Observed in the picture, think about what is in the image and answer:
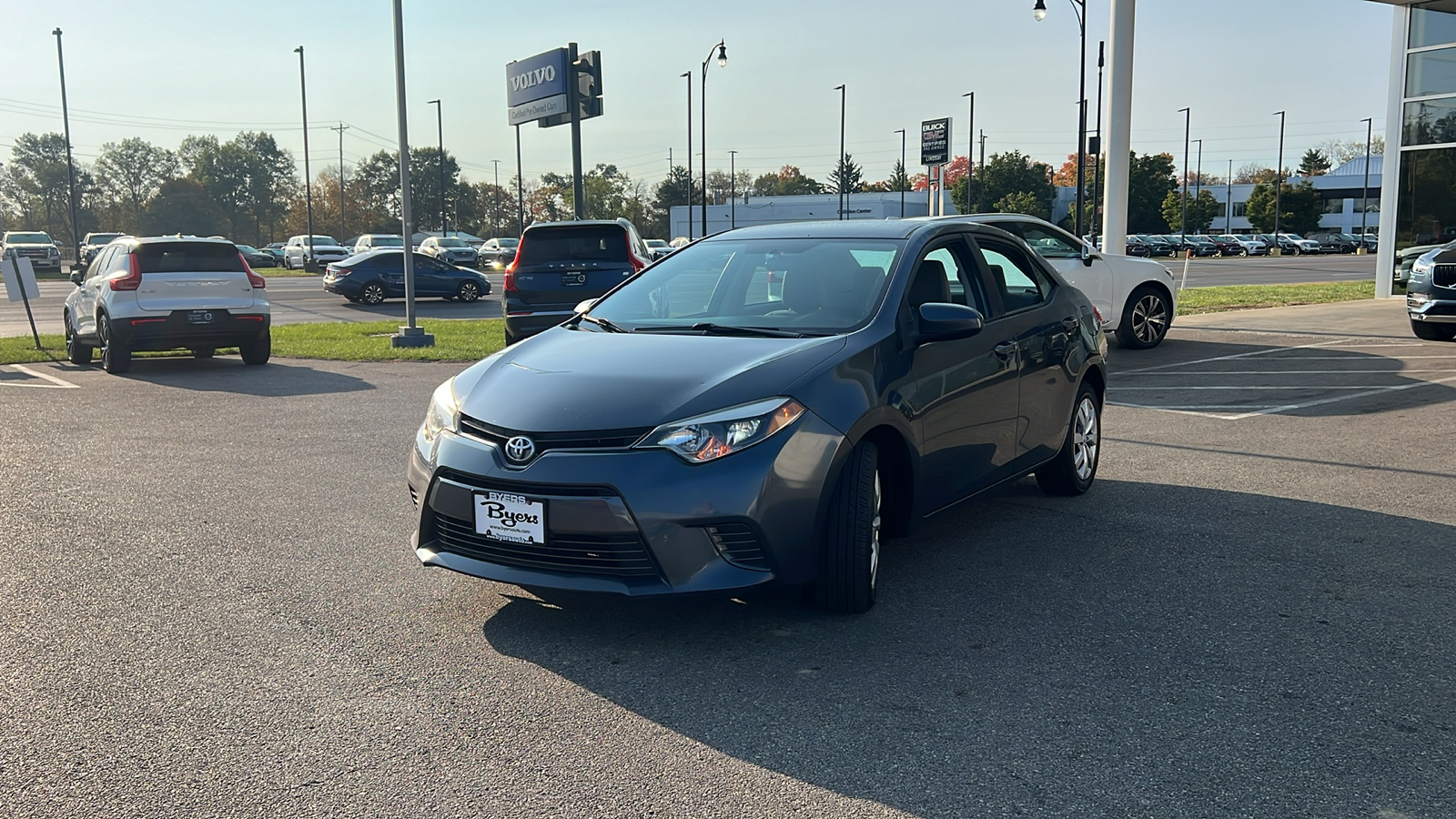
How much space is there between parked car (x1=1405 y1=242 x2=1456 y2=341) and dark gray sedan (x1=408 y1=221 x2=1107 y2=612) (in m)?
11.3

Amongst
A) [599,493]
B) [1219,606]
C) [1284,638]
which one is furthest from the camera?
[1219,606]

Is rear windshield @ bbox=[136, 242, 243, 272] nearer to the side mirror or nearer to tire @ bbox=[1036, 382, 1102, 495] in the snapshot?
tire @ bbox=[1036, 382, 1102, 495]

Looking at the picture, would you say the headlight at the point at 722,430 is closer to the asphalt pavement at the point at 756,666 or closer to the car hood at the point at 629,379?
the car hood at the point at 629,379

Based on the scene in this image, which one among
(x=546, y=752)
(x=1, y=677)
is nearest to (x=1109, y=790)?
(x=546, y=752)

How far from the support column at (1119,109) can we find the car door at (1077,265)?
3779 millimetres

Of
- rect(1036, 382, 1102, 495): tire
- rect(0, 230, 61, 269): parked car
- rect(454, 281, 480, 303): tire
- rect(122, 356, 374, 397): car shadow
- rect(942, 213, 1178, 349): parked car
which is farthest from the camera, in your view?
rect(0, 230, 61, 269): parked car

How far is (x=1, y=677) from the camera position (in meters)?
4.00

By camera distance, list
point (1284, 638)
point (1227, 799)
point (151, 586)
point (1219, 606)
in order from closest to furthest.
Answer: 1. point (1227, 799)
2. point (1284, 638)
3. point (1219, 606)
4. point (151, 586)

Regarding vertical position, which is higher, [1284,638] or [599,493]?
[599,493]

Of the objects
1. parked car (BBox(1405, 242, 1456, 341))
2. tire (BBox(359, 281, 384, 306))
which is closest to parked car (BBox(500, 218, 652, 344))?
parked car (BBox(1405, 242, 1456, 341))

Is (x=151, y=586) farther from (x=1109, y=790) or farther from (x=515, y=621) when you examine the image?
(x=1109, y=790)

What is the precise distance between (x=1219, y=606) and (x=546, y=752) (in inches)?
112

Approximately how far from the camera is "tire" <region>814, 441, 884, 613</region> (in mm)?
4352

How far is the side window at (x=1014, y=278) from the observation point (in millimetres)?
5961
